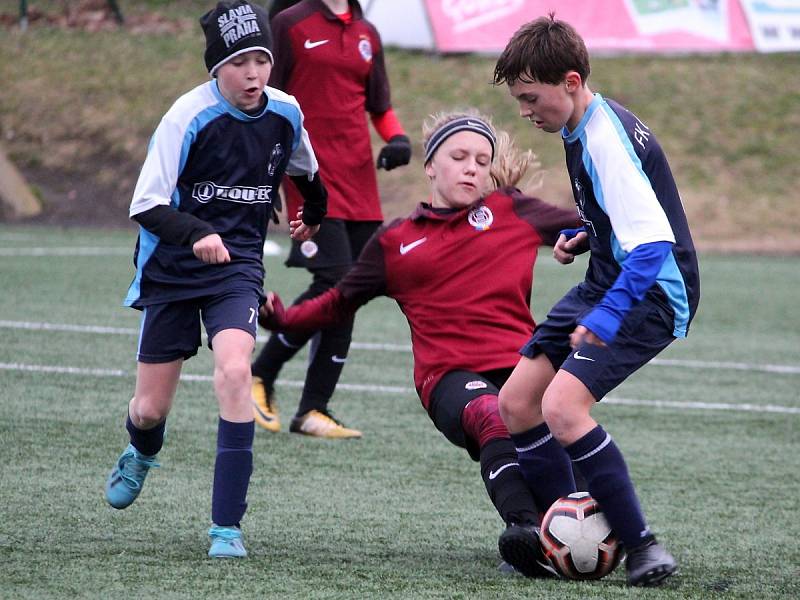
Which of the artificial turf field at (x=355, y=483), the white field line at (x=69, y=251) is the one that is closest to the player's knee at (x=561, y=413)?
the artificial turf field at (x=355, y=483)

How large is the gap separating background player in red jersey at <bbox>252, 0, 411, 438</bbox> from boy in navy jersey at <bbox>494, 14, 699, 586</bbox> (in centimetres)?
236

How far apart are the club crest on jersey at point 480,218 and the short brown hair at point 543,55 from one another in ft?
2.56

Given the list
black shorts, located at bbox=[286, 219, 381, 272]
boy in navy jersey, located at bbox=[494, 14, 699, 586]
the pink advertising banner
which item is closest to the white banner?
the pink advertising banner

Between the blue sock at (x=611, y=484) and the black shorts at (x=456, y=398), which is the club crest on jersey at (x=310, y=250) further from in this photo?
the blue sock at (x=611, y=484)

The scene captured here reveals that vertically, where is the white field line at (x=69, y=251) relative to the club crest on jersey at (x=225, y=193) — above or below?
below

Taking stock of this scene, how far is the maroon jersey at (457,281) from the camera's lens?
455 cm

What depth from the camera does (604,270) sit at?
3959mm

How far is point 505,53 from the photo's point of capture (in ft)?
13.0

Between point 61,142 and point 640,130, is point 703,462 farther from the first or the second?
point 61,142

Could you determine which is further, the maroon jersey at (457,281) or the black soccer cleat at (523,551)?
the maroon jersey at (457,281)

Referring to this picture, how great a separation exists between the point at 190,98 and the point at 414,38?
647 inches

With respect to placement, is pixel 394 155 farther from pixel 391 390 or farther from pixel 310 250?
pixel 391 390

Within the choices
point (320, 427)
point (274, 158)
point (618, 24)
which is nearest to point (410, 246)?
point (274, 158)

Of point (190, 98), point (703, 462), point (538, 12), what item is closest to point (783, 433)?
point (703, 462)
